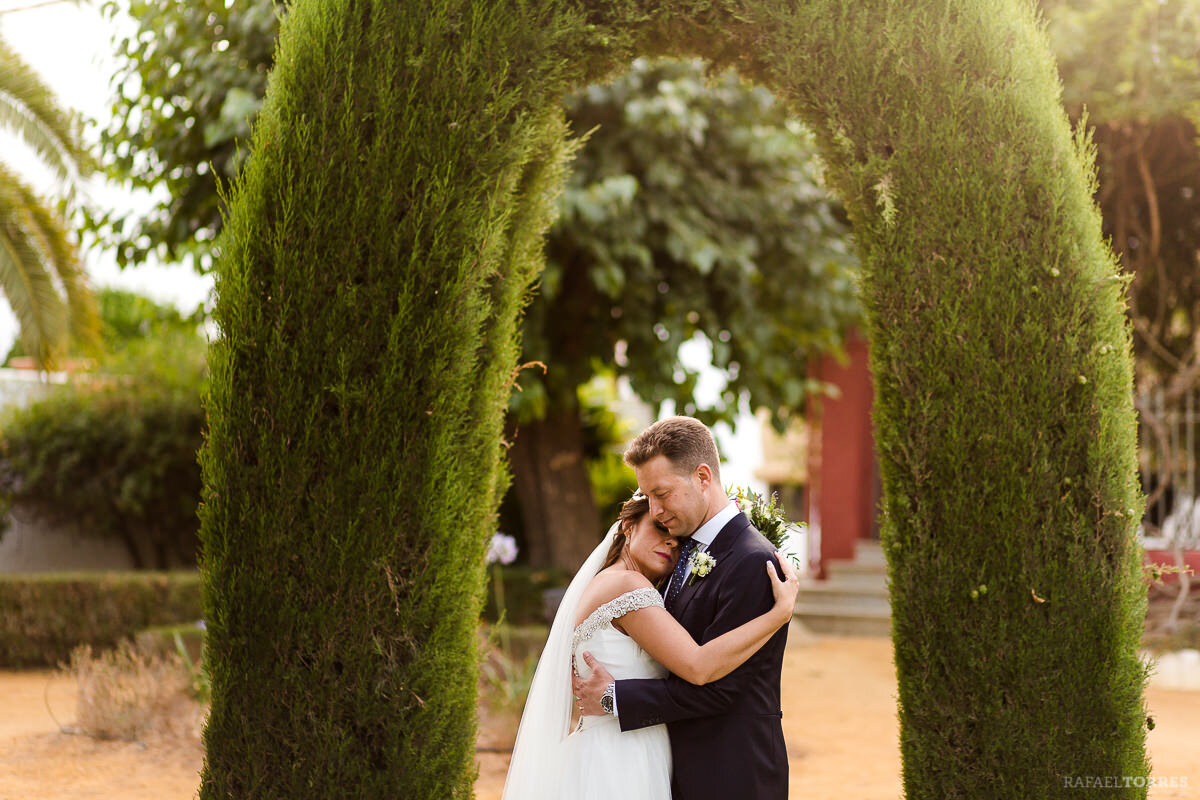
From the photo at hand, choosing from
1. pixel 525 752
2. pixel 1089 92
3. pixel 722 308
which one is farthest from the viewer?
pixel 722 308

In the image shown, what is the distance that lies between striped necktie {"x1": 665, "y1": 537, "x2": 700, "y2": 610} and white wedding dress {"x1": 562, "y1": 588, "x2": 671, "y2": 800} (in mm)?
159

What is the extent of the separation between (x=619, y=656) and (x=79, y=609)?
11177 millimetres

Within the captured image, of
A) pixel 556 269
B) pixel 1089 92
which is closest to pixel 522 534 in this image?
pixel 556 269

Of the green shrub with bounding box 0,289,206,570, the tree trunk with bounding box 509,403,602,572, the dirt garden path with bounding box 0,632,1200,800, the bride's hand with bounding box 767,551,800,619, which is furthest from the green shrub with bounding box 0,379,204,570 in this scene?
the bride's hand with bounding box 767,551,800,619

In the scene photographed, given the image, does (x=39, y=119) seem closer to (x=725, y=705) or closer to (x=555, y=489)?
(x=555, y=489)

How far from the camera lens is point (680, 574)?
3.43 meters

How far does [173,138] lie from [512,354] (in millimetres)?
8067

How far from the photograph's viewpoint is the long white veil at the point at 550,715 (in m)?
3.49

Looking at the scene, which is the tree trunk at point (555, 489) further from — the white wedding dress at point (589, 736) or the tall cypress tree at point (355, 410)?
the white wedding dress at point (589, 736)

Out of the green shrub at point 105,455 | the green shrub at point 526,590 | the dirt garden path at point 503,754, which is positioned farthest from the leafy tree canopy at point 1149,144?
the green shrub at point 105,455

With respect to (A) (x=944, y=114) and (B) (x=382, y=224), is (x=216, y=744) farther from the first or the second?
(A) (x=944, y=114)

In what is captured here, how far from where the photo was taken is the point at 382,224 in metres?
3.73

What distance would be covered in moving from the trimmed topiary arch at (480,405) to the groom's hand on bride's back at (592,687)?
644 mm

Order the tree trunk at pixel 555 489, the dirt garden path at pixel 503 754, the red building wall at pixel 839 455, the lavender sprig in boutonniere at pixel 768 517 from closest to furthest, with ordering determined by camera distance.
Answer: the lavender sprig in boutonniere at pixel 768 517, the dirt garden path at pixel 503 754, the tree trunk at pixel 555 489, the red building wall at pixel 839 455
